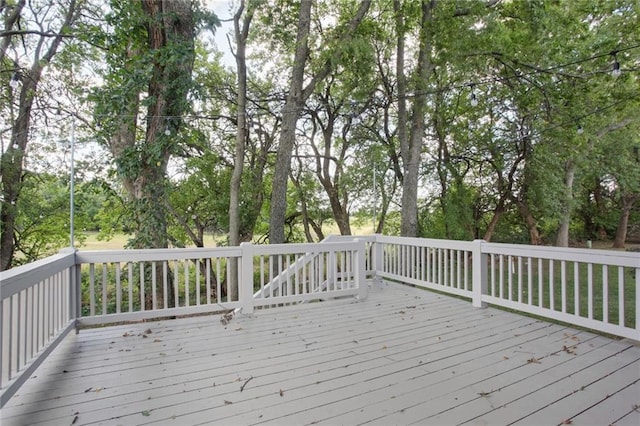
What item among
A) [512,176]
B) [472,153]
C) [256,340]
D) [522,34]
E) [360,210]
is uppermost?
[522,34]

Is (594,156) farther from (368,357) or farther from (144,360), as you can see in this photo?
(144,360)

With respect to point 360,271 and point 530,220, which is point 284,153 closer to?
point 360,271

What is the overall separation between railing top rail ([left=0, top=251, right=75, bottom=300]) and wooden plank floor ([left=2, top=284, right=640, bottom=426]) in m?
0.71

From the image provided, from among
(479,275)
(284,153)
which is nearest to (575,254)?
(479,275)

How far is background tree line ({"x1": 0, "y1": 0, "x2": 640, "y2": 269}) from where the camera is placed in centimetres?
596

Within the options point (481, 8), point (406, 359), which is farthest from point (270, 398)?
point (481, 8)

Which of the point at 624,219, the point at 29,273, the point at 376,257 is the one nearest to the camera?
the point at 29,273

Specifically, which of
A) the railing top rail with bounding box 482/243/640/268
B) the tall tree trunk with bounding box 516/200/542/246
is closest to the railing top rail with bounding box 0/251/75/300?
the railing top rail with bounding box 482/243/640/268

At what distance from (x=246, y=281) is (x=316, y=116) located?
7.29 m

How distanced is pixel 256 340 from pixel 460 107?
28.6 ft

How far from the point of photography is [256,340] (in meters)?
3.28

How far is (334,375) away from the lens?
2.53 m

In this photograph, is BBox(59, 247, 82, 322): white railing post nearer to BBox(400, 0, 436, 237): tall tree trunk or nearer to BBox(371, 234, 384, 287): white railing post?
BBox(371, 234, 384, 287): white railing post

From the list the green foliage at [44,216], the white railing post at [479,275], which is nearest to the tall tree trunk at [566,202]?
the white railing post at [479,275]
